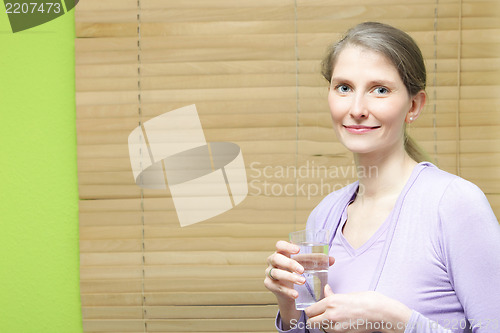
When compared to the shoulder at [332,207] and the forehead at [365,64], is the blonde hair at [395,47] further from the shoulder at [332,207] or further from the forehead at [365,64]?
the shoulder at [332,207]

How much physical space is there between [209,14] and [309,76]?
0.40 m

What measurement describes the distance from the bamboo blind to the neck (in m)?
0.62

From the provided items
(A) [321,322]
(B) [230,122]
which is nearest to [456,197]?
(A) [321,322]

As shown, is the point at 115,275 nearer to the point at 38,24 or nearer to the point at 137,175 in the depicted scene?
the point at 137,175

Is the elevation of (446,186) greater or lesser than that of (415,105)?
lesser

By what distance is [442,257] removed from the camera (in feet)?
3.34

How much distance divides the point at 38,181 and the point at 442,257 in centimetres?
139

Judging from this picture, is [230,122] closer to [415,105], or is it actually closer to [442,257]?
[415,105]

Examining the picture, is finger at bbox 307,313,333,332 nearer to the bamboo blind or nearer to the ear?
the ear

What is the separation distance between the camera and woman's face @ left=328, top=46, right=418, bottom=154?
1.09m

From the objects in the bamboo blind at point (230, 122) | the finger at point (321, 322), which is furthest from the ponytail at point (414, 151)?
the bamboo blind at point (230, 122)

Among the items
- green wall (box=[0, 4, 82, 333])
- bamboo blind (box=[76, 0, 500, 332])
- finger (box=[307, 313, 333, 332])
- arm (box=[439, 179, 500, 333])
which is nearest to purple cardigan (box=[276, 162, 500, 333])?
arm (box=[439, 179, 500, 333])

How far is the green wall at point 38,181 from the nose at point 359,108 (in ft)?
3.70

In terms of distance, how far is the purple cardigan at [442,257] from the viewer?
38.2 inches
